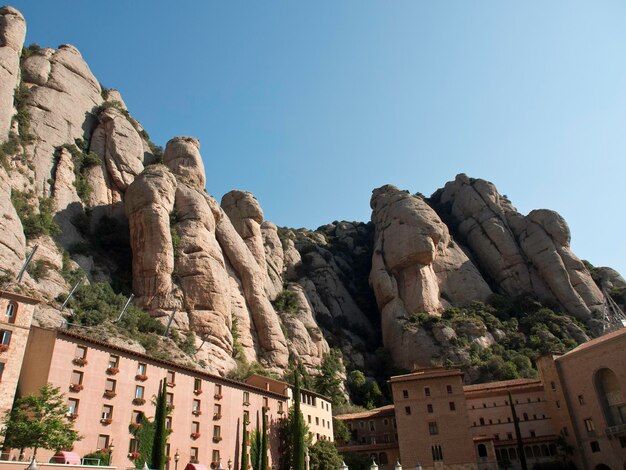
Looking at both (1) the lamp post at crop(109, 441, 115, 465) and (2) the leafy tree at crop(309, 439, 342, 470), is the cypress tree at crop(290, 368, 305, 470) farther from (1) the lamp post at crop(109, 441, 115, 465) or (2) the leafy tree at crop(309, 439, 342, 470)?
(1) the lamp post at crop(109, 441, 115, 465)

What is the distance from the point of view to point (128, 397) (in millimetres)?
36531

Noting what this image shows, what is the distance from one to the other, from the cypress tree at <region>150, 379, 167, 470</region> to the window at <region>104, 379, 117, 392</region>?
11.3ft

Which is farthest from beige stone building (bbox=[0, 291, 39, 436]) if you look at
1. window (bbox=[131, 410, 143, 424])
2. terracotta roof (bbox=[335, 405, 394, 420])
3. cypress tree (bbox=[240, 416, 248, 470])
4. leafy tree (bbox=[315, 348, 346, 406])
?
terracotta roof (bbox=[335, 405, 394, 420])

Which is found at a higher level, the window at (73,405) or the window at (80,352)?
the window at (80,352)

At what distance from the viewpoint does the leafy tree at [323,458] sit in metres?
48.3

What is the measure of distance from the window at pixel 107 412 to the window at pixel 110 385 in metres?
1.17

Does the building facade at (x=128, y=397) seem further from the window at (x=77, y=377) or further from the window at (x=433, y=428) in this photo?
the window at (x=433, y=428)

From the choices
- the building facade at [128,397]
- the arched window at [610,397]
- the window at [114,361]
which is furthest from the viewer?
the arched window at [610,397]

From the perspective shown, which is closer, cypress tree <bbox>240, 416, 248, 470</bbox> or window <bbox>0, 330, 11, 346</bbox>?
window <bbox>0, 330, 11, 346</bbox>

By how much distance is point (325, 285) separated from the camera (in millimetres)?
99938

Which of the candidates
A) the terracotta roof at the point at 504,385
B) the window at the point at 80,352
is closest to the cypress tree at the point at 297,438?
the window at the point at 80,352

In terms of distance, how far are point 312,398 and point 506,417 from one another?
2437 cm

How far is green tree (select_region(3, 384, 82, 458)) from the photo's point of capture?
90.9ft

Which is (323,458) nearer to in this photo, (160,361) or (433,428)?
(433,428)
